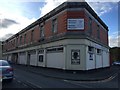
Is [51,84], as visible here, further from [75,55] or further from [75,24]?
[75,24]

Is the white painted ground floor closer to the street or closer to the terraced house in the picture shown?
the terraced house

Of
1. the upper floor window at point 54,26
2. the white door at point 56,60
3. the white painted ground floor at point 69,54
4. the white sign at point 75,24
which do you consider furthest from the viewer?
the upper floor window at point 54,26

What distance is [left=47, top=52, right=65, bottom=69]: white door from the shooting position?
20791 mm

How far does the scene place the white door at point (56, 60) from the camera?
2079 cm

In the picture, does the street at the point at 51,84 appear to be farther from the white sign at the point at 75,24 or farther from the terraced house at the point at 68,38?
the white sign at the point at 75,24

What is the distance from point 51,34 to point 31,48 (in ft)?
29.7

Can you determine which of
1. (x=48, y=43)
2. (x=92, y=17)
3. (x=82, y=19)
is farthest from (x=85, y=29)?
(x=48, y=43)

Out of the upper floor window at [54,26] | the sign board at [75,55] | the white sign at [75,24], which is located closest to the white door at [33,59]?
the upper floor window at [54,26]

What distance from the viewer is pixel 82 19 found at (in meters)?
20.3

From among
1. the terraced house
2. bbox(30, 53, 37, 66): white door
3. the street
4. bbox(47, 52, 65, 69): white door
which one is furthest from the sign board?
bbox(30, 53, 37, 66): white door

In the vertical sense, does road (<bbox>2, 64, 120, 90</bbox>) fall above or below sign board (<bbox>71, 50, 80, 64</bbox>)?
below

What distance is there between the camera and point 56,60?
72.1 feet

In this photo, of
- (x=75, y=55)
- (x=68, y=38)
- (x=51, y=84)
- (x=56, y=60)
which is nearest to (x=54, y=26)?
(x=68, y=38)

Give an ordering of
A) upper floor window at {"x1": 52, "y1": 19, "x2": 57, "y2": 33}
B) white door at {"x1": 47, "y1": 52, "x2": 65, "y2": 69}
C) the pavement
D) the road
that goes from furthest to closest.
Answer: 1. upper floor window at {"x1": 52, "y1": 19, "x2": 57, "y2": 33}
2. white door at {"x1": 47, "y1": 52, "x2": 65, "y2": 69}
3. the pavement
4. the road
